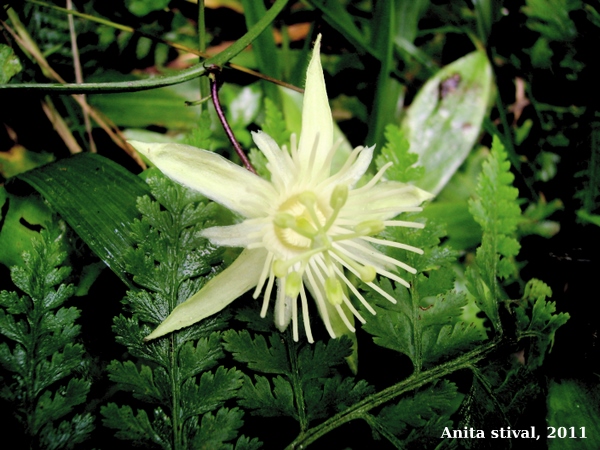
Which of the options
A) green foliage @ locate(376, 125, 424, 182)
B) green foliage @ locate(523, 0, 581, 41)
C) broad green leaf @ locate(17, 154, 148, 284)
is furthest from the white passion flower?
green foliage @ locate(523, 0, 581, 41)

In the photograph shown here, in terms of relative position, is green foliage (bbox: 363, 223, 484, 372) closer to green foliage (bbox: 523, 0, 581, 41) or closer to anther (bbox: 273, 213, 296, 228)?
anther (bbox: 273, 213, 296, 228)

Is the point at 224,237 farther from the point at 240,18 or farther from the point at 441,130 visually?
the point at 240,18

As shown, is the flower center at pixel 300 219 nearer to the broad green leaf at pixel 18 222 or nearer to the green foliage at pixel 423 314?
the green foliage at pixel 423 314

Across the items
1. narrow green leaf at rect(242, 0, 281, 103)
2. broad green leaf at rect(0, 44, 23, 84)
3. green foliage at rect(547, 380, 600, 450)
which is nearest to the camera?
green foliage at rect(547, 380, 600, 450)

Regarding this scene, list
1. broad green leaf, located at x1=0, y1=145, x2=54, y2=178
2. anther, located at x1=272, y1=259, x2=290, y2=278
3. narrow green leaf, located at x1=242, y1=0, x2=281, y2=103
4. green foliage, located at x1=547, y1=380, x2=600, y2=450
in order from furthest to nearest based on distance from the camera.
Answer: narrow green leaf, located at x1=242, y1=0, x2=281, y2=103 < broad green leaf, located at x1=0, y1=145, x2=54, y2=178 < green foliage, located at x1=547, y1=380, x2=600, y2=450 < anther, located at x1=272, y1=259, x2=290, y2=278

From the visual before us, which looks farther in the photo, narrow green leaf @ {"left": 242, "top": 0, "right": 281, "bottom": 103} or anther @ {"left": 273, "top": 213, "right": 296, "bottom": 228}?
narrow green leaf @ {"left": 242, "top": 0, "right": 281, "bottom": 103}

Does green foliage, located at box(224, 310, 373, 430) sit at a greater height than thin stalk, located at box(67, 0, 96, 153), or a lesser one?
lesser

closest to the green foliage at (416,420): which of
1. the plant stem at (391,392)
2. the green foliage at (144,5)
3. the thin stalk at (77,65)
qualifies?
the plant stem at (391,392)
